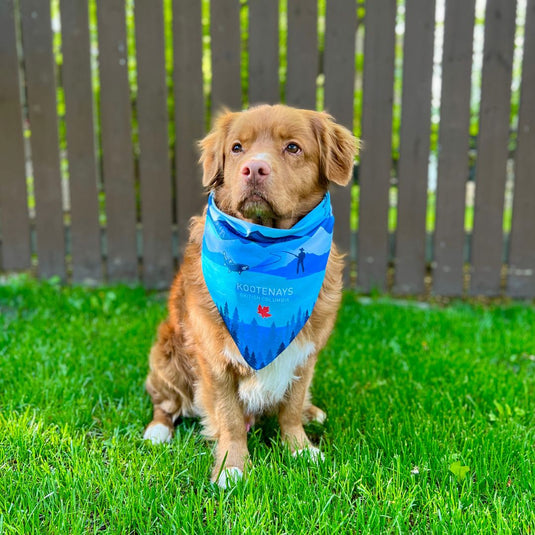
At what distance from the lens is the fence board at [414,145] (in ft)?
14.1

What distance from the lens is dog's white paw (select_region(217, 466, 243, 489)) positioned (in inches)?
89.3

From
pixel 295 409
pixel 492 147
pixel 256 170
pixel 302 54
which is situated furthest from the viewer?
pixel 492 147

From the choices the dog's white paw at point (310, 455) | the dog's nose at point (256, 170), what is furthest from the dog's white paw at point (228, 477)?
the dog's nose at point (256, 170)

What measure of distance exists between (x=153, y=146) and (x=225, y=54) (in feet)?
2.96

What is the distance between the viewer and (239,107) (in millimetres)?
4477

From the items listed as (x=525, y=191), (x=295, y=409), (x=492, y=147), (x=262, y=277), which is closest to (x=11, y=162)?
(x=262, y=277)

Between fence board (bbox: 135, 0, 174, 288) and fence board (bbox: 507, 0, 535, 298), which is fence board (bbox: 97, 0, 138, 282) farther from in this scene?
fence board (bbox: 507, 0, 535, 298)

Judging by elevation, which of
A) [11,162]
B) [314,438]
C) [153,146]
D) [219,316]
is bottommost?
[314,438]

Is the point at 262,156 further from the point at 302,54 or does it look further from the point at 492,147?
the point at 492,147

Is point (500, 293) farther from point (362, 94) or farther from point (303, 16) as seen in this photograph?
point (303, 16)

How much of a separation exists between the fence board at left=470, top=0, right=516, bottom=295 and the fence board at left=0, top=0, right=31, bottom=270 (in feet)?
11.9

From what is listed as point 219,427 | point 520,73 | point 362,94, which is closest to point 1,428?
point 219,427

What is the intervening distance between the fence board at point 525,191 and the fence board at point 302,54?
1.61m

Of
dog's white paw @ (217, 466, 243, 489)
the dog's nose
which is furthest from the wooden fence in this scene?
dog's white paw @ (217, 466, 243, 489)
